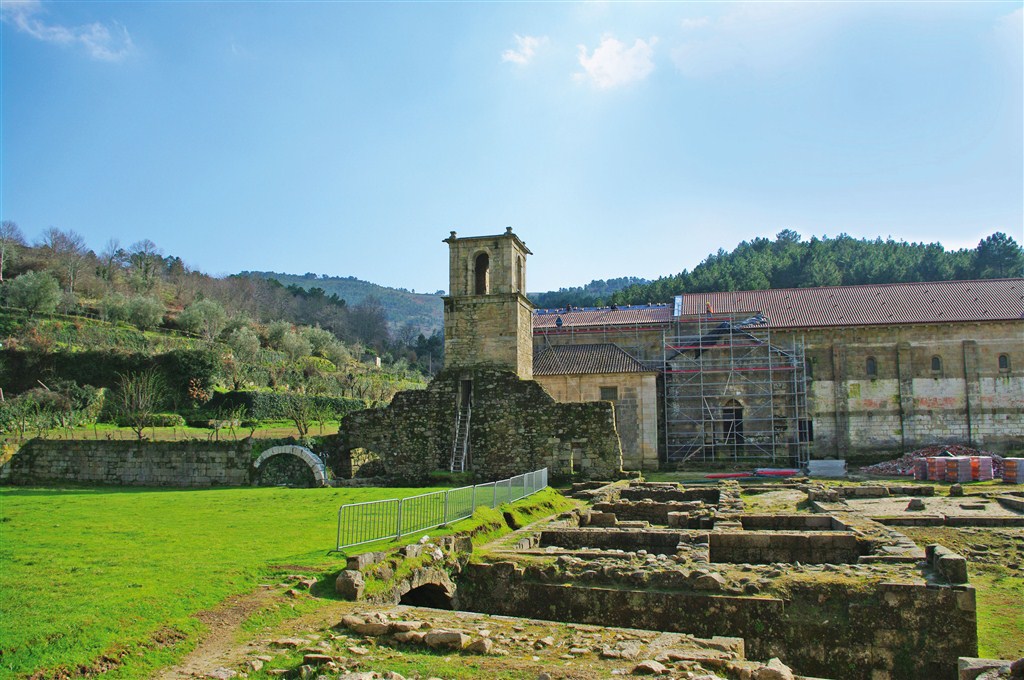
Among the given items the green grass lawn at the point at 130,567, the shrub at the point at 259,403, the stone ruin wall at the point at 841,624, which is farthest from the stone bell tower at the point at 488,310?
the stone ruin wall at the point at 841,624

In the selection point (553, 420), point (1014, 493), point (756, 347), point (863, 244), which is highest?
point (863, 244)

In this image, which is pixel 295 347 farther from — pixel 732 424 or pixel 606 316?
pixel 732 424

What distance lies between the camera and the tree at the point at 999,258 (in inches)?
3017

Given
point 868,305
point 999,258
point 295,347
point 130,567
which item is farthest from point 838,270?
point 130,567

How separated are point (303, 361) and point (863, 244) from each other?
77.1m

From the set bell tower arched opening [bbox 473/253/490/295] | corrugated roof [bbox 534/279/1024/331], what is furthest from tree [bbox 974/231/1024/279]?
bell tower arched opening [bbox 473/253/490/295]

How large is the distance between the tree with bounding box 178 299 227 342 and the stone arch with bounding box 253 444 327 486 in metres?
36.7

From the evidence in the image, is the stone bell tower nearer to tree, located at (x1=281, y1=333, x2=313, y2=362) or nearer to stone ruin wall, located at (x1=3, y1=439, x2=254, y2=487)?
stone ruin wall, located at (x1=3, y1=439, x2=254, y2=487)

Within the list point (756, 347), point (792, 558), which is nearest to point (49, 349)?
point (756, 347)

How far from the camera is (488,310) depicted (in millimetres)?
28422

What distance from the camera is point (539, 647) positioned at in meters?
7.71

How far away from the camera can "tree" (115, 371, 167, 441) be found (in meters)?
35.9

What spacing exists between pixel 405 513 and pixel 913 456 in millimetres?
34397

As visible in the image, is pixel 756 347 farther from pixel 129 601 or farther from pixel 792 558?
pixel 129 601
